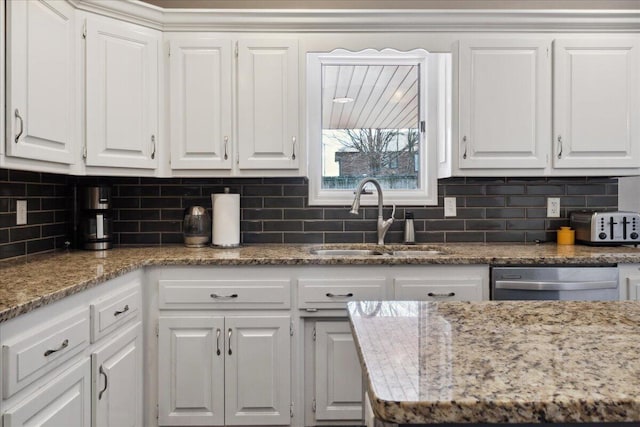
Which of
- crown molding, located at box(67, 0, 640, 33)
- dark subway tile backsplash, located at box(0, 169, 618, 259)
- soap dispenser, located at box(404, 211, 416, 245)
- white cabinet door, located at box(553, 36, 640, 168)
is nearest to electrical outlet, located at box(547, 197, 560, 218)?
dark subway tile backsplash, located at box(0, 169, 618, 259)

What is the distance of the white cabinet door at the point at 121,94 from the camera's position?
88.6 inches

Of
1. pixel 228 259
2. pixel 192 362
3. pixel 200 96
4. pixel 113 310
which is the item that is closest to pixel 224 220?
pixel 228 259

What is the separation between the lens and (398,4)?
9.64 feet

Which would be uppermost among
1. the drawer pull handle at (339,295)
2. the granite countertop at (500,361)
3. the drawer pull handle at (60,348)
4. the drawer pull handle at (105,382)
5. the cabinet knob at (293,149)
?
the cabinet knob at (293,149)

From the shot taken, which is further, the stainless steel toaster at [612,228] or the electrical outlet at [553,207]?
the electrical outlet at [553,207]

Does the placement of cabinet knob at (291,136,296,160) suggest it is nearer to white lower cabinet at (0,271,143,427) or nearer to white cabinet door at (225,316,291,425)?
white cabinet door at (225,316,291,425)

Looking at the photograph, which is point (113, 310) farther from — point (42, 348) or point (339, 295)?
point (339, 295)

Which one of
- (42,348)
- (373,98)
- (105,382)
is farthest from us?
(373,98)

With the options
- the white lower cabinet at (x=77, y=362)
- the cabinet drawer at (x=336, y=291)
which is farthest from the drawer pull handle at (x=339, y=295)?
the white lower cabinet at (x=77, y=362)

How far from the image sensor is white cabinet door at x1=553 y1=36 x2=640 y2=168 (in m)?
2.55

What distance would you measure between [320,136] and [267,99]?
559 millimetres

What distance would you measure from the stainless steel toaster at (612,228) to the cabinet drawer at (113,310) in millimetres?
2456

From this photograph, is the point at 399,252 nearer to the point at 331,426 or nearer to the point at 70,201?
the point at 331,426

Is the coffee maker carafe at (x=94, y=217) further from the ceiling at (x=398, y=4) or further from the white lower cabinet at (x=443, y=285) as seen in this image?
the white lower cabinet at (x=443, y=285)
